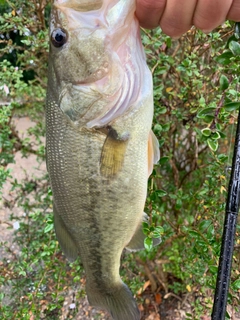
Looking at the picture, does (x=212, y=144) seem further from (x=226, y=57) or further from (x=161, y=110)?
(x=161, y=110)

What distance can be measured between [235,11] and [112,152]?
625 millimetres

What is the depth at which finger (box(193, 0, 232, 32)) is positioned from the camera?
1084 millimetres

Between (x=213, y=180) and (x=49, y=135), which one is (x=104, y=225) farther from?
(x=213, y=180)

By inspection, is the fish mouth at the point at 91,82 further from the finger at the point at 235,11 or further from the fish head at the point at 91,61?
the finger at the point at 235,11

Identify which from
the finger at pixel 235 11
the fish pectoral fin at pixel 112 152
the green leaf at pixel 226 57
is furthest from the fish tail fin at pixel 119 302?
the finger at pixel 235 11

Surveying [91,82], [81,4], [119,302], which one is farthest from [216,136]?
[119,302]

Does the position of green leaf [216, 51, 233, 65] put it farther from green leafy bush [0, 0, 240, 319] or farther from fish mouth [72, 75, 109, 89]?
fish mouth [72, 75, 109, 89]

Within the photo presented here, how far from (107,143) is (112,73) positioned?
0.86 feet

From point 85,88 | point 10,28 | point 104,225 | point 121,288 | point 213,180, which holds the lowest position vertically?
point 121,288

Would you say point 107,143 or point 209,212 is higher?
point 107,143

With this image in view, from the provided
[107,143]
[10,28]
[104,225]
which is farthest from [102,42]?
[10,28]

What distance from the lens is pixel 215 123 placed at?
153 centimetres

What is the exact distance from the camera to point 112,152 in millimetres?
1347

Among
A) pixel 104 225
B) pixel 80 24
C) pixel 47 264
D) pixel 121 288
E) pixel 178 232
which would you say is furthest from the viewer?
pixel 178 232
